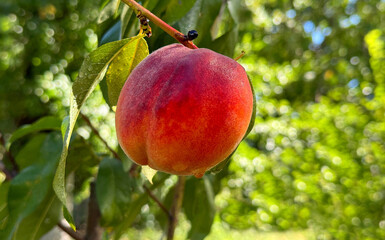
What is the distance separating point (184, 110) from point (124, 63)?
0.41ft

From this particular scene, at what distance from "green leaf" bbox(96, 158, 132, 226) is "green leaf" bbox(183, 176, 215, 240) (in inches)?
5.5

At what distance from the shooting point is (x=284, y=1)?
275 centimetres

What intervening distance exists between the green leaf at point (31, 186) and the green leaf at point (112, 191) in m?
0.09

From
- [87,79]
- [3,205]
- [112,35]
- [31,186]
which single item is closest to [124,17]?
[112,35]

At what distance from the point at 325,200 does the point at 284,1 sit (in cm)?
133

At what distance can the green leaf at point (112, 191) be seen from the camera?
74 cm

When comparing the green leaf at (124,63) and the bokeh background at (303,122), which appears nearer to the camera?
the green leaf at (124,63)

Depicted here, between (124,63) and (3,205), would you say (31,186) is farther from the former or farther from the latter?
(124,63)

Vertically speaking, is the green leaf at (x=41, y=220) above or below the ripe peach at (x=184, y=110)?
below

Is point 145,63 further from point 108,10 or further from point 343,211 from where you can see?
point 343,211

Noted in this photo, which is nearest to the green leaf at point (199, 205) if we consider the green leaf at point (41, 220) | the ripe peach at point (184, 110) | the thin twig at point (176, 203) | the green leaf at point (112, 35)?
the thin twig at point (176, 203)

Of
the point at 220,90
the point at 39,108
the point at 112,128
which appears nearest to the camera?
the point at 220,90

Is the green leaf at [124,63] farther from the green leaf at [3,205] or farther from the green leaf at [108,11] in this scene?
the green leaf at [3,205]

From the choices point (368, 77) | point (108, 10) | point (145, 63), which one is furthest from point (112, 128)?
point (368, 77)
